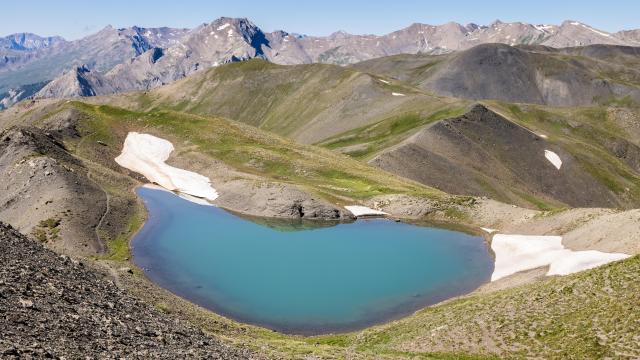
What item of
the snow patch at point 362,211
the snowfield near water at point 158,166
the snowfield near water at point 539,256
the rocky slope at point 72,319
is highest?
the snowfield near water at point 158,166

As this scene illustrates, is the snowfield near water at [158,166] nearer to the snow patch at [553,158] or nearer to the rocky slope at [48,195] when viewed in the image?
the rocky slope at [48,195]

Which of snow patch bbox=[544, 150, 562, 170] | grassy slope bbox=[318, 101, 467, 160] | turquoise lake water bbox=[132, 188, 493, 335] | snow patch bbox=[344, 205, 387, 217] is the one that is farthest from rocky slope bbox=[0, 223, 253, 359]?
snow patch bbox=[544, 150, 562, 170]

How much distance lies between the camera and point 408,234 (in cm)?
8506

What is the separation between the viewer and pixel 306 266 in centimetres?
6894

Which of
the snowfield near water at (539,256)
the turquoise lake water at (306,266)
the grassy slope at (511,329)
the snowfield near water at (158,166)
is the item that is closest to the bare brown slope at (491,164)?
the snowfield near water at (158,166)

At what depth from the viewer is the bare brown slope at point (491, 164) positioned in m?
138

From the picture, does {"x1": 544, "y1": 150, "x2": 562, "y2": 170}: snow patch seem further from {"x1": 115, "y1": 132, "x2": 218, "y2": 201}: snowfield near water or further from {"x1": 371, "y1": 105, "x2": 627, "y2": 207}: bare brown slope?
{"x1": 115, "y1": 132, "x2": 218, "y2": 201}: snowfield near water

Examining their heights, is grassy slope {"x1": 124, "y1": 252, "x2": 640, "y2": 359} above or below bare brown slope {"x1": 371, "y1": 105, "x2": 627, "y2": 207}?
below

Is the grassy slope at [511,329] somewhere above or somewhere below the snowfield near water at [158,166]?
below

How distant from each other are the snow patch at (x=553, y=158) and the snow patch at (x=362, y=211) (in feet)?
323

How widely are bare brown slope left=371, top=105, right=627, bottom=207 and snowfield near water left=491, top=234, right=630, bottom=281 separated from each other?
59854 mm

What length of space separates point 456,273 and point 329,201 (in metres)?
35.5

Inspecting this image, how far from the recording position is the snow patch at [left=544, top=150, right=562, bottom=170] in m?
168

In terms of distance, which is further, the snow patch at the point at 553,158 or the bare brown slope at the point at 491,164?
the snow patch at the point at 553,158
